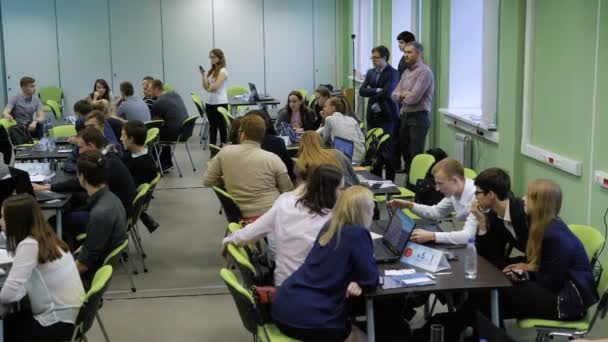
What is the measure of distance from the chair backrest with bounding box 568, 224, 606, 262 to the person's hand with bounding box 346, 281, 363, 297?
1.31 metres

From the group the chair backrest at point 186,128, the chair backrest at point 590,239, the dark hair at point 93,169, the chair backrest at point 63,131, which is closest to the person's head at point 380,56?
the chair backrest at point 186,128

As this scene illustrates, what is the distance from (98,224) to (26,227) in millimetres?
786

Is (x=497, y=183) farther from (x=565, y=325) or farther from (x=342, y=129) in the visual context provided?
(x=342, y=129)

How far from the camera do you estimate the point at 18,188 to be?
548cm

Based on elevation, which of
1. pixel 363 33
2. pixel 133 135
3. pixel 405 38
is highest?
pixel 363 33

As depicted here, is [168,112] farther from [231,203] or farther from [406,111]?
[231,203]

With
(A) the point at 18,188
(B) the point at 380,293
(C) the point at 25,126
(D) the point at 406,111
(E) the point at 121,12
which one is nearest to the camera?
(B) the point at 380,293

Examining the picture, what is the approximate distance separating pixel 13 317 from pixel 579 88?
4.14m

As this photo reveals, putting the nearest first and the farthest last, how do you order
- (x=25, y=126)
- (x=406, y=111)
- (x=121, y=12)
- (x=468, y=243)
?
(x=468, y=243)
(x=406, y=111)
(x=25, y=126)
(x=121, y=12)

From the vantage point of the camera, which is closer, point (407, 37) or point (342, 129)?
point (342, 129)

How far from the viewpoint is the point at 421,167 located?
679cm

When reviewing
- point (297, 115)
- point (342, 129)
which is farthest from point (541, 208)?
point (297, 115)

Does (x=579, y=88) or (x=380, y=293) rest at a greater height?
(x=579, y=88)

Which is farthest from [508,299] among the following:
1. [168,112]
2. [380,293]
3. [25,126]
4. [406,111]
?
[25,126]
